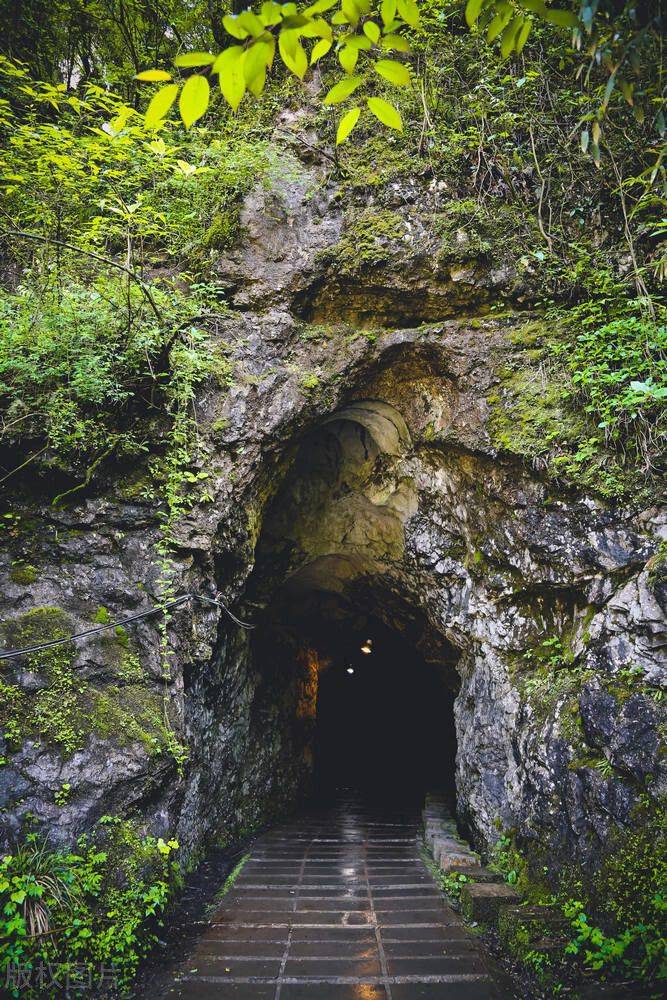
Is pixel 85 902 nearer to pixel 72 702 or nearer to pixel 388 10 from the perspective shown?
pixel 72 702

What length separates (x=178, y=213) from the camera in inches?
240

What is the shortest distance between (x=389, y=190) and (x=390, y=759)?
14.8 metres

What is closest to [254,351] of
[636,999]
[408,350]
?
[408,350]

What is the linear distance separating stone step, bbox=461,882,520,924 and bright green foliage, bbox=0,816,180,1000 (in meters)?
2.25

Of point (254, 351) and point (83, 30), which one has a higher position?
point (83, 30)

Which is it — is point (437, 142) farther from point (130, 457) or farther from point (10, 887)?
point (10, 887)

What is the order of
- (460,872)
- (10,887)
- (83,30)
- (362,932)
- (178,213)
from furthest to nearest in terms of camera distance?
(83,30), (178,213), (460,872), (362,932), (10,887)

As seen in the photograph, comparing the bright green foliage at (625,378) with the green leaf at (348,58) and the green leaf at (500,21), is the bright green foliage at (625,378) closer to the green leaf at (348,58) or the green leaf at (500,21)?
the green leaf at (500,21)

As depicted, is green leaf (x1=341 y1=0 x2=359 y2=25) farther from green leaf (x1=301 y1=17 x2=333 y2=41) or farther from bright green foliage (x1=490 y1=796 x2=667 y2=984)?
bright green foliage (x1=490 y1=796 x2=667 y2=984)

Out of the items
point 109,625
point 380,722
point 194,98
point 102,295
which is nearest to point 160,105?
point 194,98

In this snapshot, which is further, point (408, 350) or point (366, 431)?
point (366, 431)

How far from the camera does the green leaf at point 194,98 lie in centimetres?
143

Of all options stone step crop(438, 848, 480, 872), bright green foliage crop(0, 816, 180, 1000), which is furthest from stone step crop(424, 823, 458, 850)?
bright green foliage crop(0, 816, 180, 1000)

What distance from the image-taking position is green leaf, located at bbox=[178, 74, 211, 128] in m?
1.43
